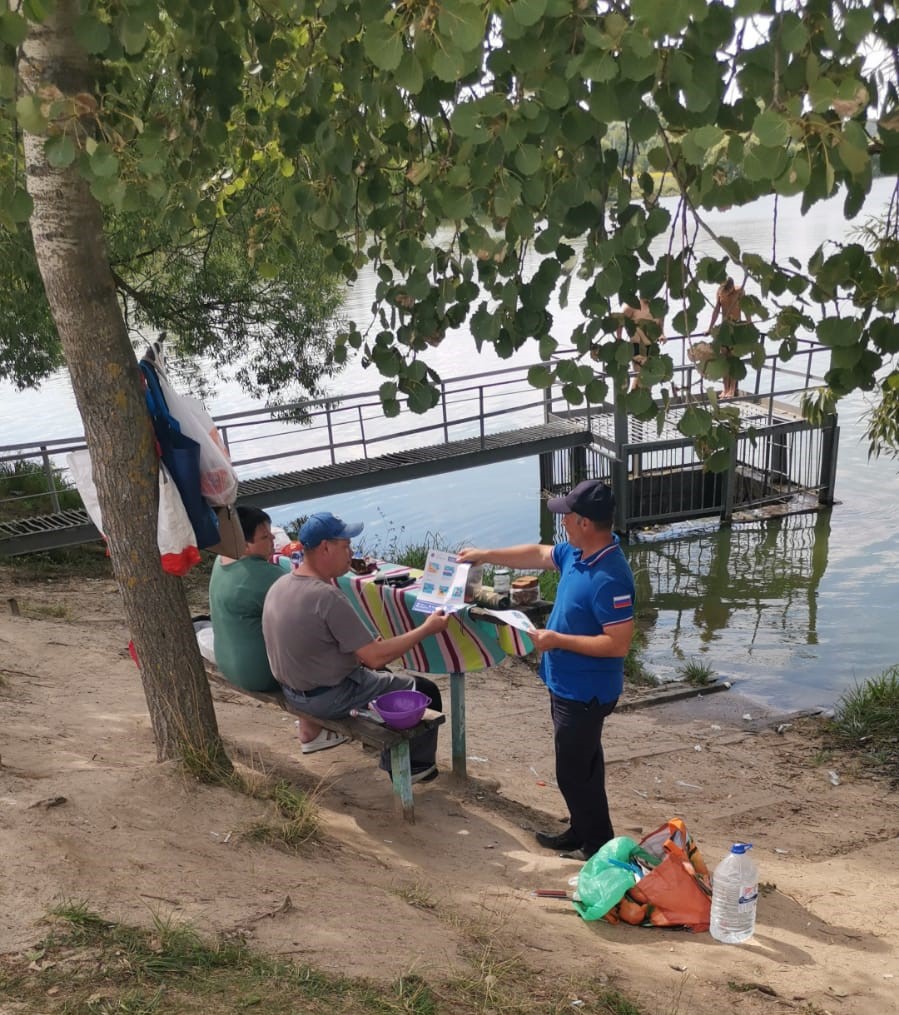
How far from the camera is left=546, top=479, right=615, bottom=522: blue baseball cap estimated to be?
15.3ft

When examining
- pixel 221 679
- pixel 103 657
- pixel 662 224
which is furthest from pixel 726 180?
pixel 103 657

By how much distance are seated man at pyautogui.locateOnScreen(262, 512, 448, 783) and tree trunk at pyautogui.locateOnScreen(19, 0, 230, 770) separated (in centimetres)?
43

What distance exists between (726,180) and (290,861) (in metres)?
2.96

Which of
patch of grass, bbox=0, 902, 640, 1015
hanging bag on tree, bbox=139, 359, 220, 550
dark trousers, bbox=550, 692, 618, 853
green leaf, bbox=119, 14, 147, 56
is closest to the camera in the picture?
→ green leaf, bbox=119, 14, 147, 56

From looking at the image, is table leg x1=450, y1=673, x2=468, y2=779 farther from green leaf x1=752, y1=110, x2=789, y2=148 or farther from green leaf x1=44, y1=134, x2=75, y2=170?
green leaf x1=752, y1=110, x2=789, y2=148

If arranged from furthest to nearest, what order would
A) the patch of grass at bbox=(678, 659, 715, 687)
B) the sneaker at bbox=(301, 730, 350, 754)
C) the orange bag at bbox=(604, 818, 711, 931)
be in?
1. the patch of grass at bbox=(678, 659, 715, 687)
2. the sneaker at bbox=(301, 730, 350, 754)
3. the orange bag at bbox=(604, 818, 711, 931)

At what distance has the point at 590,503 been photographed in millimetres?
4680

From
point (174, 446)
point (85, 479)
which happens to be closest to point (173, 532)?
point (174, 446)

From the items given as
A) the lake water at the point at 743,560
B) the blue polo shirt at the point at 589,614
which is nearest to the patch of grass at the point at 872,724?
the lake water at the point at 743,560

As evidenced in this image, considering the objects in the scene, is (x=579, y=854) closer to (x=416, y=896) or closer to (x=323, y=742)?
(x=416, y=896)

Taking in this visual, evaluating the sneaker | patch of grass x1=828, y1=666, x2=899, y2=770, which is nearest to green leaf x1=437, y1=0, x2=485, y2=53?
the sneaker

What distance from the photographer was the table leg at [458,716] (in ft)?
18.7

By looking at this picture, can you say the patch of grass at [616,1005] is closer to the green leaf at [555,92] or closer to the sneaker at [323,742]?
the sneaker at [323,742]

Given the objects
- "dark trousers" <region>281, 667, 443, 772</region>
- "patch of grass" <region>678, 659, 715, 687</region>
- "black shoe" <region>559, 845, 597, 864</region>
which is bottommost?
"patch of grass" <region>678, 659, 715, 687</region>
